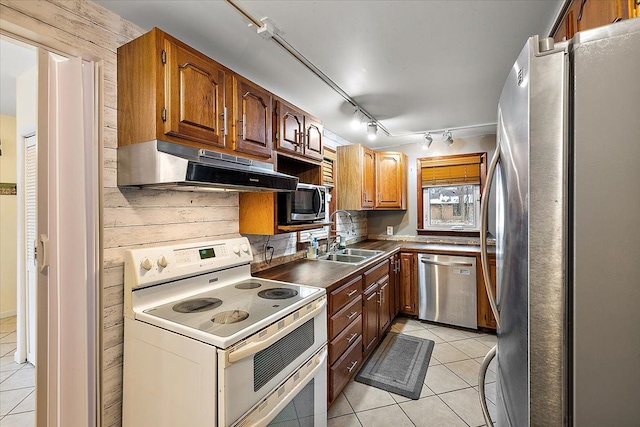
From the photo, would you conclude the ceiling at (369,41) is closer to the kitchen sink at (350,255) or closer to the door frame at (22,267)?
the kitchen sink at (350,255)

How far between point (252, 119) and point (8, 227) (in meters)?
4.02

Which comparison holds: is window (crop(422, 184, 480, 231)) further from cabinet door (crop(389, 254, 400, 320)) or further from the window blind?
cabinet door (crop(389, 254, 400, 320))

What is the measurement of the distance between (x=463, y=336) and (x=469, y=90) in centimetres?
257

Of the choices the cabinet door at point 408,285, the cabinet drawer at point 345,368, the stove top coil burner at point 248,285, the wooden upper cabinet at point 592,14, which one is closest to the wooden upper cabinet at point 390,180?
the cabinet door at point 408,285

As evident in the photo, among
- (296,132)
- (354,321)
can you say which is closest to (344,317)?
(354,321)

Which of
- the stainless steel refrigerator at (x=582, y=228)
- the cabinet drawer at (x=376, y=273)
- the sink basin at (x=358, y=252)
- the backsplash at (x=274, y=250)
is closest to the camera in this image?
the stainless steel refrigerator at (x=582, y=228)

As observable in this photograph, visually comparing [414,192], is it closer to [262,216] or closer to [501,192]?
[262,216]

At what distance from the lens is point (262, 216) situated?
2.01 m

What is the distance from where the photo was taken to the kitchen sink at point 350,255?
10.2 feet

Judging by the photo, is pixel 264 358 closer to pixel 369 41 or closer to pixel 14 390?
pixel 369 41

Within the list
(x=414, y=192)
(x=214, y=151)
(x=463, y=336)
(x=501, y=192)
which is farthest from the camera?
(x=414, y=192)

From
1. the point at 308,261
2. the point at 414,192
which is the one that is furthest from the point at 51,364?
the point at 414,192

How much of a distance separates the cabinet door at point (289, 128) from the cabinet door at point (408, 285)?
6.98ft

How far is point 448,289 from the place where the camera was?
335 cm
